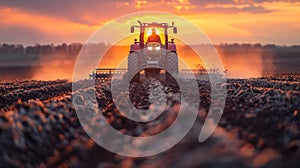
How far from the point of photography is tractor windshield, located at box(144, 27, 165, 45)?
103ft

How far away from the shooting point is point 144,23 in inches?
1227

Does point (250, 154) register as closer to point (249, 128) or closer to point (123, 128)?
point (249, 128)

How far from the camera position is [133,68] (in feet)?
92.7

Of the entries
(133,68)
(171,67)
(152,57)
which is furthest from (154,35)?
(133,68)

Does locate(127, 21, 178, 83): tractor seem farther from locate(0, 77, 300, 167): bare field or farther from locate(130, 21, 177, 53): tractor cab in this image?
locate(0, 77, 300, 167): bare field

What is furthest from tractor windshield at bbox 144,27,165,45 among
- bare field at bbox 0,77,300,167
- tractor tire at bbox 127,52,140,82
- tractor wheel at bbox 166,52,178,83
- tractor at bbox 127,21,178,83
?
bare field at bbox 0,77,300,167

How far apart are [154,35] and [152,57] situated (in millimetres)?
2835

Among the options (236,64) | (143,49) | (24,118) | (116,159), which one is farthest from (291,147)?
(236,64)

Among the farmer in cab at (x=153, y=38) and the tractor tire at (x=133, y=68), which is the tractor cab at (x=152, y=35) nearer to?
the farmer in cab at (x=153, y=38)

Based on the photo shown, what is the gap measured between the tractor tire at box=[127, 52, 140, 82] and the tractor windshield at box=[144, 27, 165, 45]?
94.2 inches

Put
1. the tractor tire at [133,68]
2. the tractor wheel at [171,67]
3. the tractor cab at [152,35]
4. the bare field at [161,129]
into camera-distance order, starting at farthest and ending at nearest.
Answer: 1. the tractor cab at [152,35]
2. the tractor wheel at [171,67]
3. the tractor tire at [133,68]
4. the bare field at [161,129]

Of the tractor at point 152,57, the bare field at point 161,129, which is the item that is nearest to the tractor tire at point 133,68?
the tractor at point 152,57

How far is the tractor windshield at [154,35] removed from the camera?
31.3 metres

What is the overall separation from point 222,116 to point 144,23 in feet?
70.2
